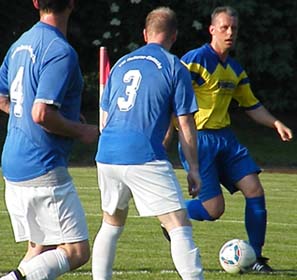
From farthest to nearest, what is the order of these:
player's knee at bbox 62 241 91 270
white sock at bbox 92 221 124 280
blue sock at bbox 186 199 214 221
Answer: blue sock at bbox 186 199 214 221 < white sock at bbox 92 221 124 280 < player's knee at bbox 62 241 91 270

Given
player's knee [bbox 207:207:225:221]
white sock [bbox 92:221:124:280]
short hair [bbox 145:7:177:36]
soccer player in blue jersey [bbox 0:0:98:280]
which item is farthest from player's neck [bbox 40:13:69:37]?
player's knee [bbox 207:207:225:221]

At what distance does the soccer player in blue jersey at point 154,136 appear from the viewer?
716 cm

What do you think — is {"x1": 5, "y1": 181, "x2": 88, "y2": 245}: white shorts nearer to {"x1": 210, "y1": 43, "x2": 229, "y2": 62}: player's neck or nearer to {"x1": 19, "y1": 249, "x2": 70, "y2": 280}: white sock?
{"x1": 19, "y1": 249, "x2": 70, "y2": 280}: white sock

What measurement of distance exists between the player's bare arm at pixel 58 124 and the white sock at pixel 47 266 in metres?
0.70

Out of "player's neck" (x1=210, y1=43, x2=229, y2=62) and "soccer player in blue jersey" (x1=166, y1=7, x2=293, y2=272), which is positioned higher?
"player's neck" (x1=210, y1=43, x2=229, y2=62)

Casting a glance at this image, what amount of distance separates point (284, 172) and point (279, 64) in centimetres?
610

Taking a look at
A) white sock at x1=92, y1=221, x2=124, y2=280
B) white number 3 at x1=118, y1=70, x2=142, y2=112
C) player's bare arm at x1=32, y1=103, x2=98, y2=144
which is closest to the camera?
player's bare arm at x1=32, y1=103, x2=98, y2=144

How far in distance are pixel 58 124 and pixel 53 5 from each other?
0.70 meters

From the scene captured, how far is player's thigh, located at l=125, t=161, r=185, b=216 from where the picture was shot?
7151 millimetres

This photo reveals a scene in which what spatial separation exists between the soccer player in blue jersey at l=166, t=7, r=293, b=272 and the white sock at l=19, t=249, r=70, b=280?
125 inches

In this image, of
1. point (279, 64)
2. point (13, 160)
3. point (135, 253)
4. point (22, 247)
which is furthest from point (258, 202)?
point (279, 64)

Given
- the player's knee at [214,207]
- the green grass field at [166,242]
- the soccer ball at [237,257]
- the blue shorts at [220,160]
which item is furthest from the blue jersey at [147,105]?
the player's knee at [214,207]

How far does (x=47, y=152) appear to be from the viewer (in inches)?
255

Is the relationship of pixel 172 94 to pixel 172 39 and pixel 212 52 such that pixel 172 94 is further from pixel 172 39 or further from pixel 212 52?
pixel 212 52
